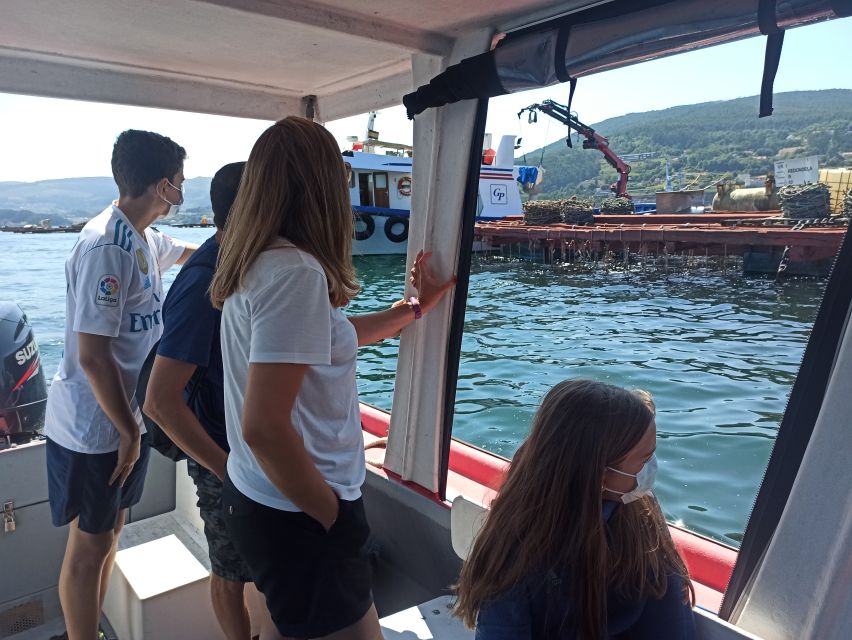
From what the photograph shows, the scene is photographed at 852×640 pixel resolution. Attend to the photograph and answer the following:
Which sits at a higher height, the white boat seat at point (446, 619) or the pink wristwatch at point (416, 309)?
the pink wristwatch at point (416, 309)

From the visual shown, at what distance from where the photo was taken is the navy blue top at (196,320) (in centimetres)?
133

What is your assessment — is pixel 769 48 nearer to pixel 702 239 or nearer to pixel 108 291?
pixel 108 291

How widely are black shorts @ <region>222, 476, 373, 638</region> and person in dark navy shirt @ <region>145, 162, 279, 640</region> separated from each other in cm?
16

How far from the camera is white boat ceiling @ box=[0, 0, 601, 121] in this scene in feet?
5.61

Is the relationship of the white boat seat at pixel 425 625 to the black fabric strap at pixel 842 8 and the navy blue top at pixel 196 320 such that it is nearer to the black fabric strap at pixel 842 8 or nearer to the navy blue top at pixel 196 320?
the navy blue top at pixel 196 320

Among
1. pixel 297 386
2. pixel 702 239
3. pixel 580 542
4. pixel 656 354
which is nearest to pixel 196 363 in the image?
pixel 297 386

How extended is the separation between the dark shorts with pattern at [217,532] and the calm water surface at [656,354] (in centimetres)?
227

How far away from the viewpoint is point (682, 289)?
1316cm

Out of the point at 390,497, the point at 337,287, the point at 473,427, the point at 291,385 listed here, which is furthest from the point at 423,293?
the point at 473,427

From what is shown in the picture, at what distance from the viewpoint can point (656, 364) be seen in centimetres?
770

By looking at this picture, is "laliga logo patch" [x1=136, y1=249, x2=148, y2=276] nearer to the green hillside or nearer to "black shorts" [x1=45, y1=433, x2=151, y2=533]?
"black shorts" [x1=45, y1=433, x2=151, y2=533]

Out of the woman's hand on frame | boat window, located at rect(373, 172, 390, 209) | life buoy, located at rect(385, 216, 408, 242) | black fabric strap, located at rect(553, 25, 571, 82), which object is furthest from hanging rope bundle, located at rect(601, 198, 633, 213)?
black fabric strap, located at rect(553, 25, 571, 82)

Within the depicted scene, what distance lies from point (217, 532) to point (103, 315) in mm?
634

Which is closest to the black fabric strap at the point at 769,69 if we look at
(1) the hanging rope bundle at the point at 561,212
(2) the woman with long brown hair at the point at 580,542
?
(2) the woman with long brown hair at the point at 580,542
